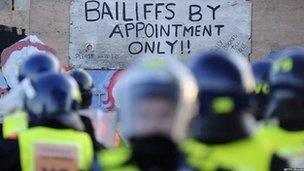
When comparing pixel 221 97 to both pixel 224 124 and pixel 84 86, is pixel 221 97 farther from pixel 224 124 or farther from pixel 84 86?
pixel 84 86

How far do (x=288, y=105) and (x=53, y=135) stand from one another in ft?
4.03

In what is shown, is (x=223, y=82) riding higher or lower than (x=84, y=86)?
higher

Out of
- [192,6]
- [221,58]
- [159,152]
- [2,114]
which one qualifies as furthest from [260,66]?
[192,6]

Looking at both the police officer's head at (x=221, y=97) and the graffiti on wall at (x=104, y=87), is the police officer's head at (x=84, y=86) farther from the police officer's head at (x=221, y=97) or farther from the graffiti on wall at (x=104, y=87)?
the graffiti on wall at (x=104, y=87)

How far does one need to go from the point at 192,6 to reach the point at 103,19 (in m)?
1.84

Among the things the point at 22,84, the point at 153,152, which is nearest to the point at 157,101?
the point at 153,152

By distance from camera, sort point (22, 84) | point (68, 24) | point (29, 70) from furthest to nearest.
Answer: point (68, 24), point (29, 70), point (22, 84)

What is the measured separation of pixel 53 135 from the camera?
165 inches

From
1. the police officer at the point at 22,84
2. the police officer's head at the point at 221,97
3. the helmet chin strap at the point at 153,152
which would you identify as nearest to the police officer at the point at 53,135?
the police officer at the point at 22,84

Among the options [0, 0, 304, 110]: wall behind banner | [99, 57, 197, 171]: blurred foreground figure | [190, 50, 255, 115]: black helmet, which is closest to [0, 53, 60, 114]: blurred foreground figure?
[190, 50, 255, 115]: black helmet

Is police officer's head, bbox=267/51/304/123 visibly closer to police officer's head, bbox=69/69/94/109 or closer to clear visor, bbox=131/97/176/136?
clear visor, bbox=131/97/176/136

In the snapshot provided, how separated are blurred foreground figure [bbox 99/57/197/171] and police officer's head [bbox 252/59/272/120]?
1962 mm

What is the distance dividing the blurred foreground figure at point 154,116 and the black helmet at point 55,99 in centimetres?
128

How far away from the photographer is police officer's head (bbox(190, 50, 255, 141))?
3.15 meters
